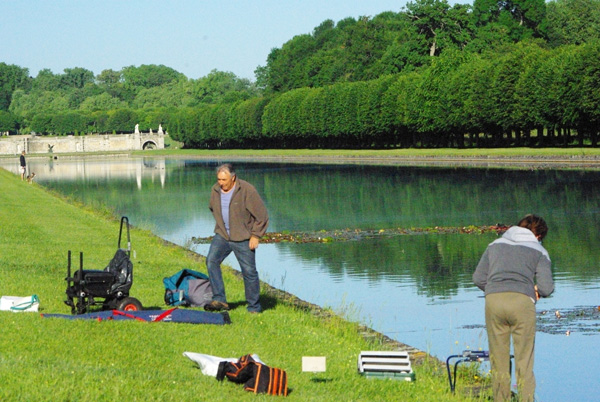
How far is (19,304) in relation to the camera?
1130cm

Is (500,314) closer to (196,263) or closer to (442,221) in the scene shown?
(196,263)

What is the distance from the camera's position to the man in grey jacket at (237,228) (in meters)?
11.7

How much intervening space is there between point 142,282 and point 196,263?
3.90 m

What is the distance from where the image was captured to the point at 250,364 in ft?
26.6


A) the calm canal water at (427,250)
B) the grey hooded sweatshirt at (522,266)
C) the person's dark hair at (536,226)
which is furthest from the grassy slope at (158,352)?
the calm canal water at (427,250)

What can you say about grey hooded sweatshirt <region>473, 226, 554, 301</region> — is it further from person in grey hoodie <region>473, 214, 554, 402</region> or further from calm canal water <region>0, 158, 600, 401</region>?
calm canal water <region>0, 158, 600, 401</region>

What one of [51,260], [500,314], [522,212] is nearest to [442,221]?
[522,212]

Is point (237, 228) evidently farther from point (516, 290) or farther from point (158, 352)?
point (516, 290)

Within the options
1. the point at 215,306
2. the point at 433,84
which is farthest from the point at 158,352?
the point at 433,84

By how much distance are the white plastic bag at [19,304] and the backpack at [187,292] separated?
1802 mm

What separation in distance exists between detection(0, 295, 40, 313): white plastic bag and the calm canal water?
4673 millimetres

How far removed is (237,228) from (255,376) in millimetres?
4015

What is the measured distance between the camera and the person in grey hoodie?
8.37m

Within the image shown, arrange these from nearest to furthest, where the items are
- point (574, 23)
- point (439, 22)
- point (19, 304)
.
Answer: point (19, 304), point (439, 22), point (574, 23)
